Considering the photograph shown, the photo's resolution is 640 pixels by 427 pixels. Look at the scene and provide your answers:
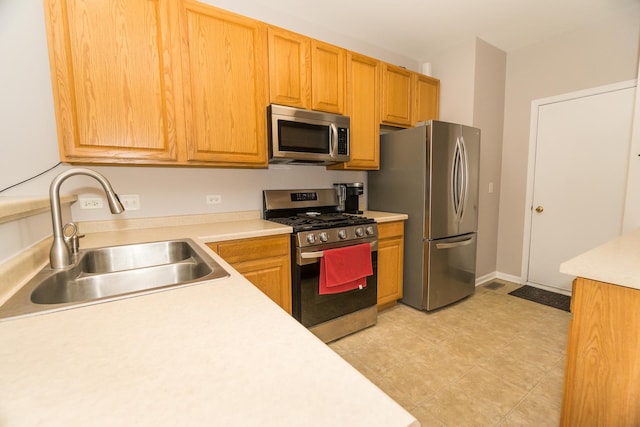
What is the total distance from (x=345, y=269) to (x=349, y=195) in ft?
2.96

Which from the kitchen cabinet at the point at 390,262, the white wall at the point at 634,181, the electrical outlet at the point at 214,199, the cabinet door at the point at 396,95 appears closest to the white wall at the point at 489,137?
the cabinet door at the point at 396,95

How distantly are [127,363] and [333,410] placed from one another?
0.37 metres

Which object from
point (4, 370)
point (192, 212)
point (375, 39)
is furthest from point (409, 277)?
point (4, 370)

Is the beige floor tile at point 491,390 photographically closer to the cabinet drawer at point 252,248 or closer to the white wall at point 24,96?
the cabinet drawer at point 252,248

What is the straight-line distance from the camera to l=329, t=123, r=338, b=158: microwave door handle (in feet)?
7.70

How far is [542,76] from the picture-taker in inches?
119

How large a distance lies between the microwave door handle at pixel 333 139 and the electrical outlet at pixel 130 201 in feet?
4.81

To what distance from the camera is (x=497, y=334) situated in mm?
2252

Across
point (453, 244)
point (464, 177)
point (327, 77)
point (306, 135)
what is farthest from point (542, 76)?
point (306, 135)

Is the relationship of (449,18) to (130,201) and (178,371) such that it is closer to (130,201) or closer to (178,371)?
(130,201)

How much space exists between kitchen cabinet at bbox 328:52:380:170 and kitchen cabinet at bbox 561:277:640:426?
6.09 feet

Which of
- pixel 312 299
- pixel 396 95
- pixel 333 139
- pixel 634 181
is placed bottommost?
pixel 312 299

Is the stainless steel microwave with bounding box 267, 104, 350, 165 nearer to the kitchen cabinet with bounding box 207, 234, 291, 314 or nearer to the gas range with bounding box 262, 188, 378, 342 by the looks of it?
the gas range with bounding box 262, 188, 378, 342

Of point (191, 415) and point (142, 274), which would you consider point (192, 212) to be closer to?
point (142, 274)
